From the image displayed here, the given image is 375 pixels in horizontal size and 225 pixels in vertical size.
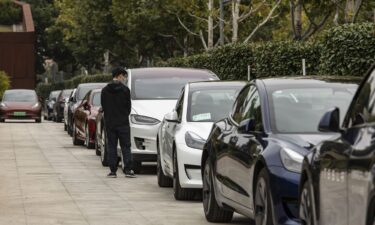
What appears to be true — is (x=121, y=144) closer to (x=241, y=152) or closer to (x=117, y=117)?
(x=117, y=117)

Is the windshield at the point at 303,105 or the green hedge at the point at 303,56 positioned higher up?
the windshield at the point at 303,105

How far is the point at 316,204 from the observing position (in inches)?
329

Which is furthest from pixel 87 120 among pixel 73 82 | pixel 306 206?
pixel 73 82

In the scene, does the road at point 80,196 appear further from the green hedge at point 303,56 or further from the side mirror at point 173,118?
the green hedge at point 303,56

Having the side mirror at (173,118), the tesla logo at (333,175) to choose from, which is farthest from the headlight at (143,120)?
the tesla logo at (333,175)

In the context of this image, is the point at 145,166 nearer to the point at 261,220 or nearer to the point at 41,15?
the point at 261,220

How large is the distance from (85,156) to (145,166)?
12.1ft

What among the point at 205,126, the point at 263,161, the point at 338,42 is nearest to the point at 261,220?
the point at 263,161

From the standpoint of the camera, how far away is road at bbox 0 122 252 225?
1326 centimetres

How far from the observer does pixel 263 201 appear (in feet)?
34.0

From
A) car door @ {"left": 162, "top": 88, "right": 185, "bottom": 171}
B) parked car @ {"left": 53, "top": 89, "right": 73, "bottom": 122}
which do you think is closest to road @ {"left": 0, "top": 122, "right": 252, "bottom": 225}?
car door @ {"left": 162, "top": 88, "right": 185, "bottom": 171}

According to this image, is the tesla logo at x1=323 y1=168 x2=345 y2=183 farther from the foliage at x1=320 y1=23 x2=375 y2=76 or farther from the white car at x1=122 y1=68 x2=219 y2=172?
the white car at x1=122 y1=68 x2=219 y2=172

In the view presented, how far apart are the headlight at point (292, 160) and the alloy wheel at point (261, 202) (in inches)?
11.0

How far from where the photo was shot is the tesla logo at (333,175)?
754 centimetres
